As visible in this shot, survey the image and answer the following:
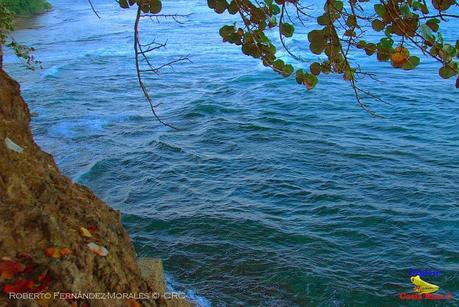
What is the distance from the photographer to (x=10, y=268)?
9.09 feet

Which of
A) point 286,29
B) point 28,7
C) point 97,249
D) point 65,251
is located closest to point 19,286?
point 65,251

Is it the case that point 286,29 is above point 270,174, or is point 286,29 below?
above

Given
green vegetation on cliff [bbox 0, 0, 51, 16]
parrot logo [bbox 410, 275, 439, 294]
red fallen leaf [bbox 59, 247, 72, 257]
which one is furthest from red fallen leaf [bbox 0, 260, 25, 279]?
green vegetation on cliff [bbox 0, 0, 51, 16]

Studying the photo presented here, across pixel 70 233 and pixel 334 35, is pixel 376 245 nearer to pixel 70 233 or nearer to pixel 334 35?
pixel 70 233

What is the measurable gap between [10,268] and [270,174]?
24.6 feet

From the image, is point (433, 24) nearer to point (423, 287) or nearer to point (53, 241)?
point (53, 241)

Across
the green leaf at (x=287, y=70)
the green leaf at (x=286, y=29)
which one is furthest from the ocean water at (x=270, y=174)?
the green leaf at (x=286, y=29)

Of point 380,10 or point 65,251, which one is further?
point 65,251

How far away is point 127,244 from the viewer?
4359 millimetres

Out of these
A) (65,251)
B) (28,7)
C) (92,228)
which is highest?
(65,251)

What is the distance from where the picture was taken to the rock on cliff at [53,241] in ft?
9.15

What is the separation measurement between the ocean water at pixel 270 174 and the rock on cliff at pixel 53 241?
2.62m

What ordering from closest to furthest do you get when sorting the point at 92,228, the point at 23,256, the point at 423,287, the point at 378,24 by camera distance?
1. the point at 378,24
2. the point at 23,256
3. the point at 92,228
4. the point at 423,287

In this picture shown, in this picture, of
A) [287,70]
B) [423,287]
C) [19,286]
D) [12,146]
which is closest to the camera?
[287,70]
